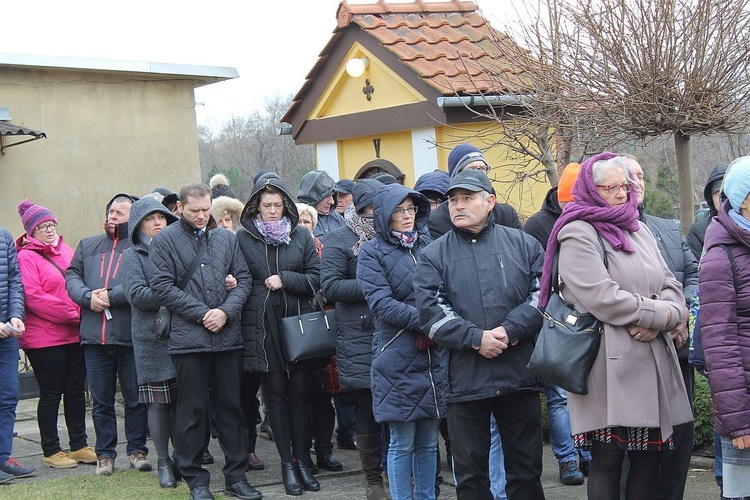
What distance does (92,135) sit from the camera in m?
14.1

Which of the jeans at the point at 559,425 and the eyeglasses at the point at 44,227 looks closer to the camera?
the jeans at the point at 559,425

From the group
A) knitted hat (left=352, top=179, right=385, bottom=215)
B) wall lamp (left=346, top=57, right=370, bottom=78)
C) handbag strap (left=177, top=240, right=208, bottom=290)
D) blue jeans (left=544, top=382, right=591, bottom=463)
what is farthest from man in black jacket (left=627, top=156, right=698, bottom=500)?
wall lamp (left=346, top=57, right=370, bottom=78)

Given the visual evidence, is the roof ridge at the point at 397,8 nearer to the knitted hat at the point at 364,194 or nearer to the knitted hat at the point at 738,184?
the knitted hat at the point at 364,194

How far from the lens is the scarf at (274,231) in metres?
6.96

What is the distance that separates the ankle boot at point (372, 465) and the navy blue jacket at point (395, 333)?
0.63 meters

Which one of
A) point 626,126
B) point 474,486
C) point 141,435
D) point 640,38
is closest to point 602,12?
point 640,38

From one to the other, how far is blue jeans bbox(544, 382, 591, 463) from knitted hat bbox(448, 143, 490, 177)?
1.66m

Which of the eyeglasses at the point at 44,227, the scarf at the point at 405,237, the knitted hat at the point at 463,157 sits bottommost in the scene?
the scarf at the point at 405,237

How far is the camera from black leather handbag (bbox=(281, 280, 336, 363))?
6.80m

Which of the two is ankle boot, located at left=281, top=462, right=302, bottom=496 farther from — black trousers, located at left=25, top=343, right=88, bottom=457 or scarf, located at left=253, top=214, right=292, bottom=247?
black trousers, located at left=25, top=343, right=88, bottom=457

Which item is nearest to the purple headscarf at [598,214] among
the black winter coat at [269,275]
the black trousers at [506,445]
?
the black trousers at [506,445]

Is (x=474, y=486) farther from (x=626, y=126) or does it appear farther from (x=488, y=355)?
(x=626, y=126)

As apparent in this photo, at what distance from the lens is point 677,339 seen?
5.05m

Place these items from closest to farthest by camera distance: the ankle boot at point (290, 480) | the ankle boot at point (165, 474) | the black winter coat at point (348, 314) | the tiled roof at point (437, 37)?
the black winter coat at point (348, 314) → the ankle boot at point (290, 480) → the ankle boot at point (165, 474) → the tiled roof at point (437, 37)
